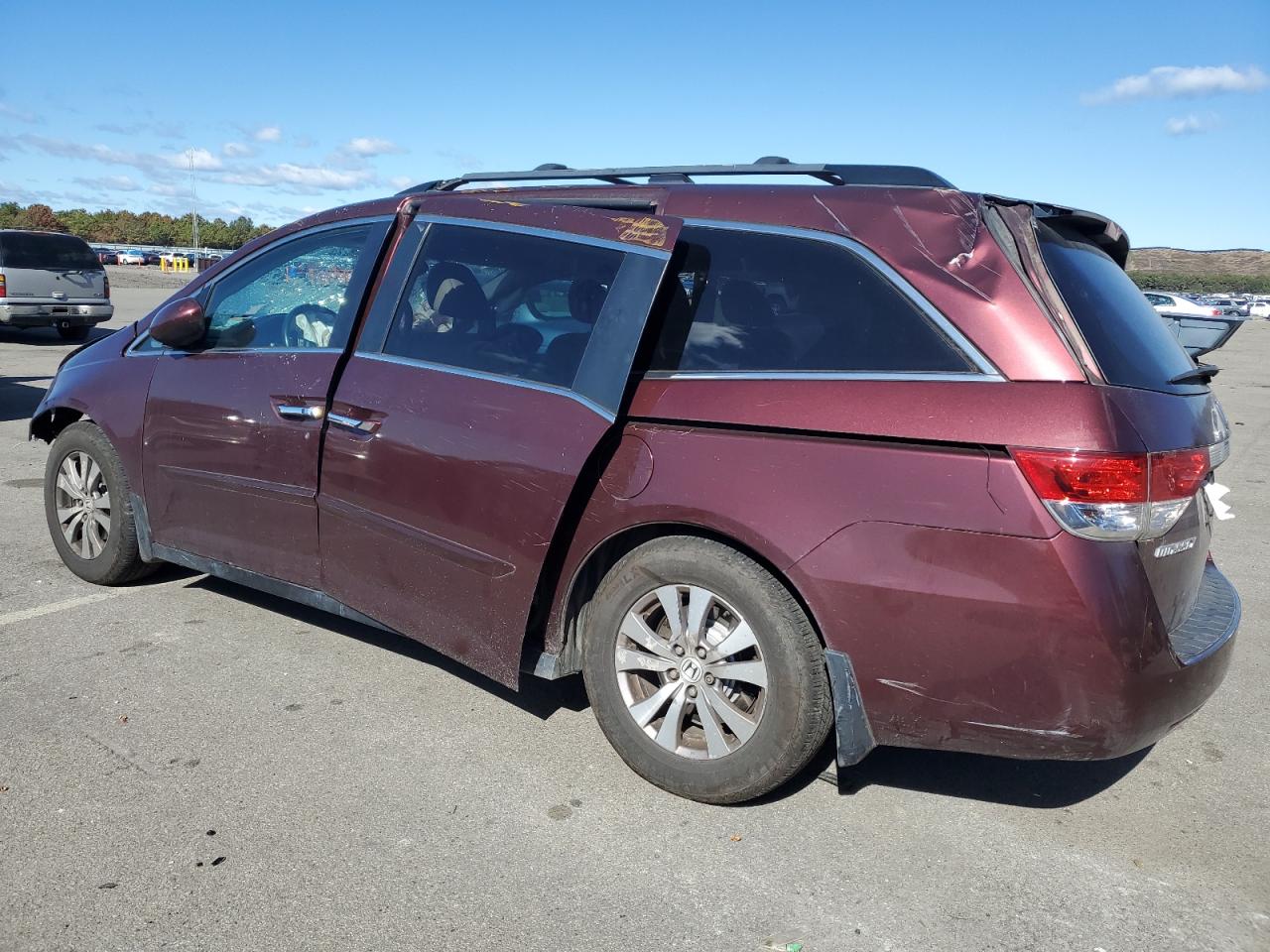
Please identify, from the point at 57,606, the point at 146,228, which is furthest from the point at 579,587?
the point at 146,228

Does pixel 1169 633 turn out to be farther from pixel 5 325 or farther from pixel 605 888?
pixel 5 325

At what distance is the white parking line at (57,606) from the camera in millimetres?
4562

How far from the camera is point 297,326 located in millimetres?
4270

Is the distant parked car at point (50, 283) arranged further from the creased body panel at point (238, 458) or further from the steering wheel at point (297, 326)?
the steering wheel at point (297, 326)

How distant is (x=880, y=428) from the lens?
279 cm

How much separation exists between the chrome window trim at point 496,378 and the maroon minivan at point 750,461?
11mm

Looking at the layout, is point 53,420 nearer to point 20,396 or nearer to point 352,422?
point 352,422

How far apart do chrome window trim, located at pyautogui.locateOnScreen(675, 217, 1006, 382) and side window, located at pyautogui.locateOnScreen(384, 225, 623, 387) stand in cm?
34

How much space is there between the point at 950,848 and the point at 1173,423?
135 cm

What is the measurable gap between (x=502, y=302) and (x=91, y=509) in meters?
2.56

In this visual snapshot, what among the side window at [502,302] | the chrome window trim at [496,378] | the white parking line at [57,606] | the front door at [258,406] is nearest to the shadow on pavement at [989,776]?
the chrome window trim at [496,378]

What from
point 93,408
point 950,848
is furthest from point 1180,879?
point 93,408

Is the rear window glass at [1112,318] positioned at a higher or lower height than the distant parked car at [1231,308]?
lower

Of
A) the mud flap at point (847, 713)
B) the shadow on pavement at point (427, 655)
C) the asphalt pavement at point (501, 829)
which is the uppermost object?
the mud flap at point (847, 713)
